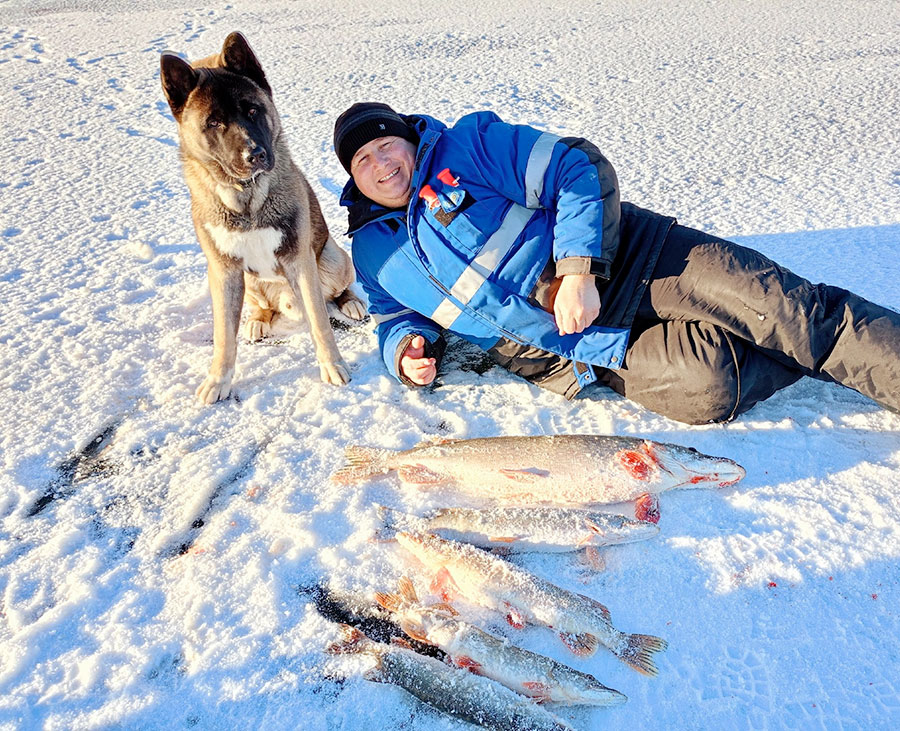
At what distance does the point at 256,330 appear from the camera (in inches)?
133

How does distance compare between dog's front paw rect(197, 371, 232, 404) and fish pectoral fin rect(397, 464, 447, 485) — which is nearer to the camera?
fish pectoral fin rect(397, 464, 447, 485)

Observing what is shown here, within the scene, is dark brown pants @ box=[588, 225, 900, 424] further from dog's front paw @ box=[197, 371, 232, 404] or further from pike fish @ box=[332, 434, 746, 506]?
dog's front paw @ box=[197, 371, 232, 404]

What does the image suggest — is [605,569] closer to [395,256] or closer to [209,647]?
[209,647]

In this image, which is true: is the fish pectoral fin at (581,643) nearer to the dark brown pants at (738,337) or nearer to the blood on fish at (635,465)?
the blood on fish at (635,465)

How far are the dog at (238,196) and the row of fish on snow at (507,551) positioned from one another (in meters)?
0.85

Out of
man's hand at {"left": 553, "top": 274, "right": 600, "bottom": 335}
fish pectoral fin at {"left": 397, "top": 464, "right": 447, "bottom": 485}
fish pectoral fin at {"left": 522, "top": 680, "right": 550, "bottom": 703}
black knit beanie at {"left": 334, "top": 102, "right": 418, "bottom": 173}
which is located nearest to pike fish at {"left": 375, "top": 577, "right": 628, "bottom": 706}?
fish pectoral fin at {"left": 522, "top": 680, "right": 550, "bottom": 703}

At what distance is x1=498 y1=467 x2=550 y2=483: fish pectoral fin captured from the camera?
7.66 ft

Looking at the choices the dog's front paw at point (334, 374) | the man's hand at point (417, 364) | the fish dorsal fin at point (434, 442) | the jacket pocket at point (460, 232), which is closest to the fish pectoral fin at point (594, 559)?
the fish dorsal fin at point (434, 442)

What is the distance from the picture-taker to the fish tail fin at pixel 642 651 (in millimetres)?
1840

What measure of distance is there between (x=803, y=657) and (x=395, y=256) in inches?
84.3

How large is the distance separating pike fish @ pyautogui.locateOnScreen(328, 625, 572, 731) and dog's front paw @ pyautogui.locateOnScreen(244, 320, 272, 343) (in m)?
2.01

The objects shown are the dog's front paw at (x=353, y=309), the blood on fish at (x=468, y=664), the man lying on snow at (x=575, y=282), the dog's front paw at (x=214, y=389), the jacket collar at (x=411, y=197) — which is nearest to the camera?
the blood on fish at (x=468, y=664)

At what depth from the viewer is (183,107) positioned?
246 cm

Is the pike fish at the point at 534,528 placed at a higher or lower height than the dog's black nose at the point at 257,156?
lower
